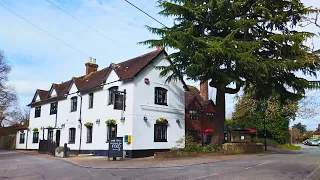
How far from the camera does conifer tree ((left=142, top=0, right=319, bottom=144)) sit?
856 inches

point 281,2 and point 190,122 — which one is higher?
point 281,2

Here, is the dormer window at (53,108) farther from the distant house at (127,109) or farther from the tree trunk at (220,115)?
the tree trunk at (220,115)

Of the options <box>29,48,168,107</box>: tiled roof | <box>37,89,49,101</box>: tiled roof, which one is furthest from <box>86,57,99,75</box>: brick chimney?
<box>37,89,49,101</box>: tiled roof

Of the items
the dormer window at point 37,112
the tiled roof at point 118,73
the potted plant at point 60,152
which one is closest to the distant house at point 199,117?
the tiled roof at point 118,73

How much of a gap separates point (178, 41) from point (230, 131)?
64.1 feet

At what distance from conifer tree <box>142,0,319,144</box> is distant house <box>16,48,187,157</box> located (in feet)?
9.21

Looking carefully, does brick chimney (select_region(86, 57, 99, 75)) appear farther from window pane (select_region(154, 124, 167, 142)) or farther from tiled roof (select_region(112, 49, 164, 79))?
window pane (select_region(154, 124, 167, 142))

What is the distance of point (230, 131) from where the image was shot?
38.7 m

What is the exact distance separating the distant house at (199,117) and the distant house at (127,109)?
15.9 ft

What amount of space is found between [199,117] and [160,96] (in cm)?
911

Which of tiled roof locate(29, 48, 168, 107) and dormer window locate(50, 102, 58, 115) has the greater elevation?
tiled roof locate(29, 48, 168, 107)

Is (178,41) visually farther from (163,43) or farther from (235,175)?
(235,175)

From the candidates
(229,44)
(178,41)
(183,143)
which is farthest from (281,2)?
(183,143)

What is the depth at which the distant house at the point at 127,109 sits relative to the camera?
25078 mm
